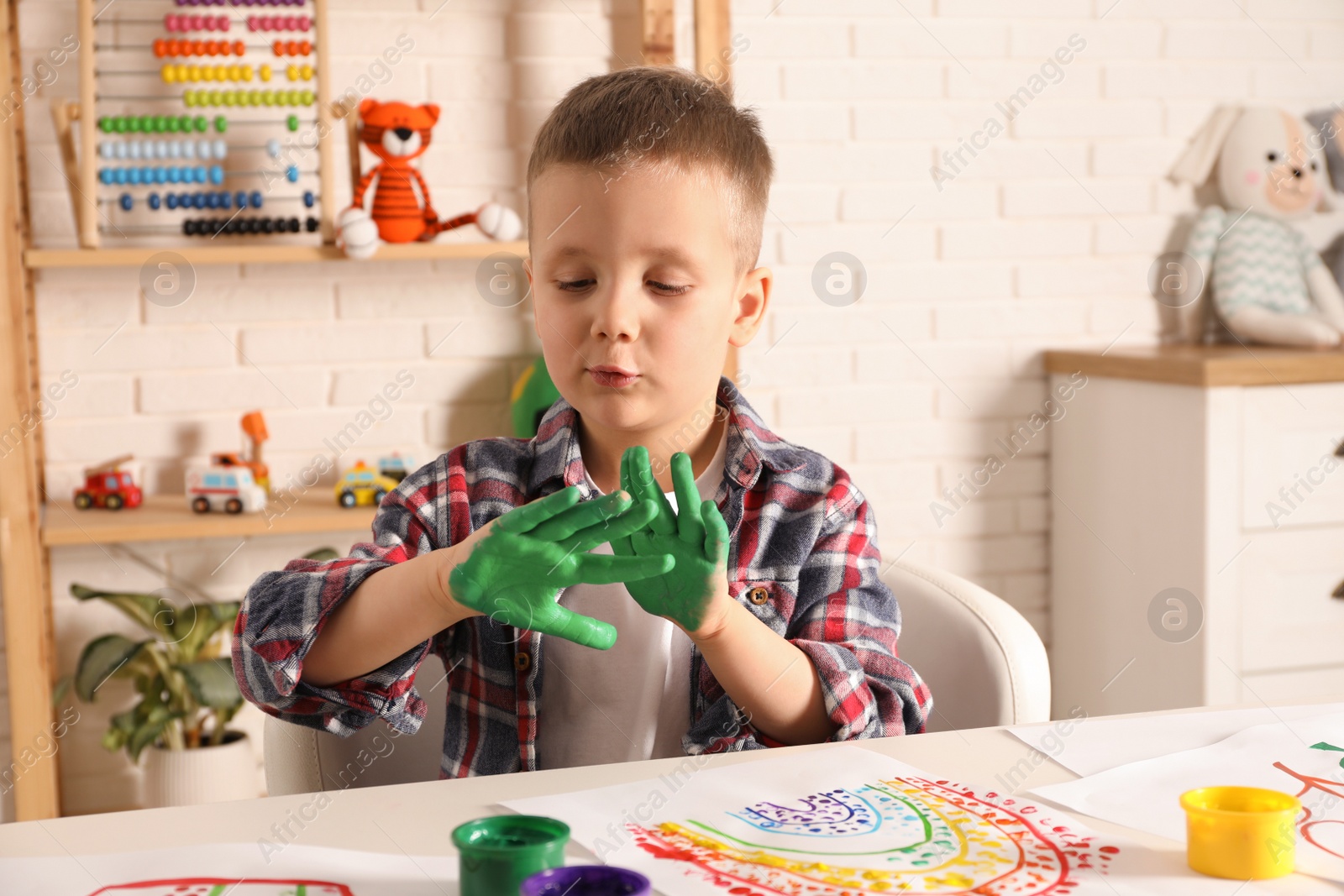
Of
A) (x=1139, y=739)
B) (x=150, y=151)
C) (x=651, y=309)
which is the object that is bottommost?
(x=1139, y=739)

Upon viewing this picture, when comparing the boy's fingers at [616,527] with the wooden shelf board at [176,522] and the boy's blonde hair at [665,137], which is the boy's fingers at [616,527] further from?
the wooden shelf board at [176,522]

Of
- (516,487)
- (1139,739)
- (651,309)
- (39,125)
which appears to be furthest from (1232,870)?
(39,125)

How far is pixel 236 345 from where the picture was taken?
1998 mm

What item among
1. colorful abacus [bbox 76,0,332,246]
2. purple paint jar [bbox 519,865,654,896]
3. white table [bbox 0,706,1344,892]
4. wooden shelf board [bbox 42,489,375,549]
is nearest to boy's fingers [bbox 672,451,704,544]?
white table [bbox 0,706,1344,892]

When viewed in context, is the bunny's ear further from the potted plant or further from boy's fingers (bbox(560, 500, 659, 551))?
boy's fingers (bbox(560, 500, 659, 551))

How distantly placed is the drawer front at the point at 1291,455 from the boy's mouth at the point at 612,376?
134cm

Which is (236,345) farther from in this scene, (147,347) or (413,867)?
(413,867)

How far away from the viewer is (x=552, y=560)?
65 centimetres

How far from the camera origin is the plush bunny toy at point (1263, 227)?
223 cm

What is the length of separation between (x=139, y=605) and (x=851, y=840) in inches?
62.6

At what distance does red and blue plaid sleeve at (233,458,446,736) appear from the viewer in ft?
2.66

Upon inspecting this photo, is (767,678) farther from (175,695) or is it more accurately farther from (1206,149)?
(1206,149)

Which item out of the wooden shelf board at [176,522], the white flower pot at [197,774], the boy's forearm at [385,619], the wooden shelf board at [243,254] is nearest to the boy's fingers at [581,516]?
the boy's forearm at [385,619]

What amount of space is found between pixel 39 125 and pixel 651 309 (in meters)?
1.48
